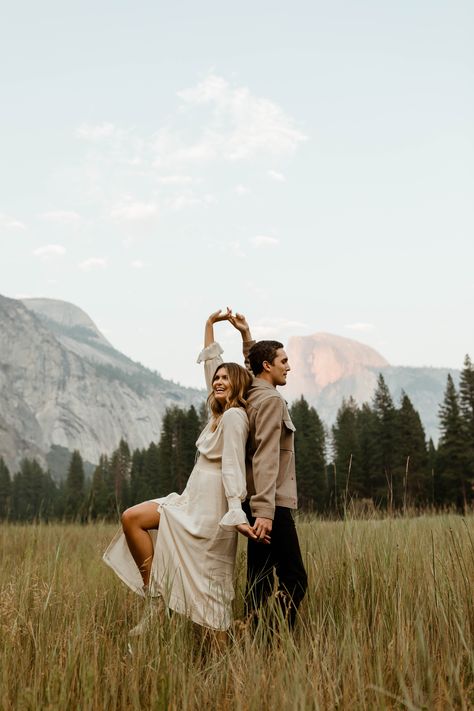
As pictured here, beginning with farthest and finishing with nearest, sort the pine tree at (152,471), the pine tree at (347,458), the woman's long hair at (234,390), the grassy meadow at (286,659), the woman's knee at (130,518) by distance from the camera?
1. the pine tree at (152,471)
2. the pine tree at (347,458)
3. the woman's long hair at (234,390)
4. the woman's knee at (130,518)
5. the grassy meadow at (286,659)

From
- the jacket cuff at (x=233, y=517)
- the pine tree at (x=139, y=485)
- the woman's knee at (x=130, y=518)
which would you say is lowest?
the pine tree at (x=139, y=485)

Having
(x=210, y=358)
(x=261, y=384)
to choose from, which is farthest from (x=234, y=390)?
(x=210, y=358)

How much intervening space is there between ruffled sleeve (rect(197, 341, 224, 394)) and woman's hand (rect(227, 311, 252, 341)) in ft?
0.71

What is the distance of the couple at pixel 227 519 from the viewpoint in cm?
362

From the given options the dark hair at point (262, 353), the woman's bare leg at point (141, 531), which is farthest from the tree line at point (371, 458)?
the woman's bare leg at point (141, 531)

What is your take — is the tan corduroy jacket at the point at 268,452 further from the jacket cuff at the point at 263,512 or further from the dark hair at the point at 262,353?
the dark hair at the point at 262,353

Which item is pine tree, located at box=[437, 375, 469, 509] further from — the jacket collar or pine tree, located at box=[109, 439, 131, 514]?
the jacket collar

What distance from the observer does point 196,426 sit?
64.2 metres

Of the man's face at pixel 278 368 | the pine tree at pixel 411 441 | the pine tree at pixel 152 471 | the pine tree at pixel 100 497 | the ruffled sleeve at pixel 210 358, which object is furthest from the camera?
the pine tree at pixel 152 471

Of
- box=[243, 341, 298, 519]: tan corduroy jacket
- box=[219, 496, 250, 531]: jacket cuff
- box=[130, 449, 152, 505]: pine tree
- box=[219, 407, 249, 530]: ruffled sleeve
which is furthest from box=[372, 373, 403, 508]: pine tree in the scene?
box=[219, 496, 250, 531]: jacket cuff

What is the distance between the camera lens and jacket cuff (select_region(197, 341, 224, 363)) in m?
4.68

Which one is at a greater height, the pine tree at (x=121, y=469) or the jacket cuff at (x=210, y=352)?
the jacket cuff at (x=210, y=352)

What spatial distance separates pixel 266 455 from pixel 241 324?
1364 mm

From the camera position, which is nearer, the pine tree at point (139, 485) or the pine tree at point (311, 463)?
the pine tree at point (311, 463)
